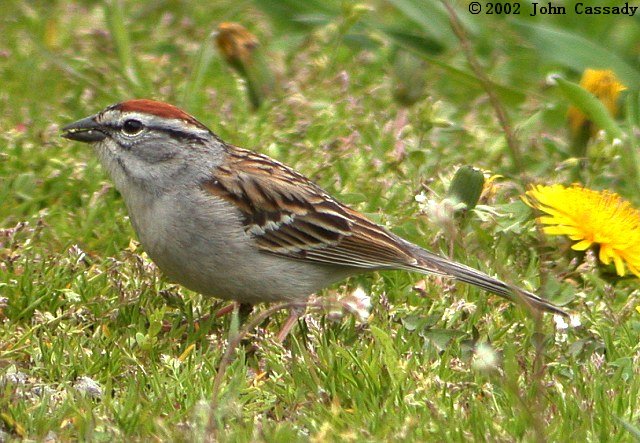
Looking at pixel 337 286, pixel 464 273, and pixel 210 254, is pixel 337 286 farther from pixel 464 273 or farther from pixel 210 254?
pixel 210 254

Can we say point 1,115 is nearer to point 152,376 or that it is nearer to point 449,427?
point 152,376

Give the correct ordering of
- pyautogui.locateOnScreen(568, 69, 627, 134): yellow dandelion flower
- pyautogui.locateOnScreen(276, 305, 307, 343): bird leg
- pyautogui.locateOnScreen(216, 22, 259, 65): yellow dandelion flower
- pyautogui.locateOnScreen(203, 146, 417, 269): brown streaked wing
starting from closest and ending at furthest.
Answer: pyautogui.locateOnScreen(276, 305, 307, 343): bird leg < pyautogui.locateOnScreen(203, 146, 417, 269): brown streaked wing < pyautogui.locateOnScreen(568, 69, 627, 134): yellow dandelion flower < pyautogui.locateOnScreen(216, 22, 259, 65): yellow dandelion flower

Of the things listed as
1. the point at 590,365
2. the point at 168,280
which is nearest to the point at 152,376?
the point at 168,280

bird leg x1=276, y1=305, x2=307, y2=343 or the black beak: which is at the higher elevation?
the black beak

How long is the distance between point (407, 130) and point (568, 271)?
1.37 m

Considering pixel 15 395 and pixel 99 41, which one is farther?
pixel 99 41

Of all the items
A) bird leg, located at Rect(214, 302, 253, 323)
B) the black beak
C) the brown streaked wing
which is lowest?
bird leg, located at Rect(214, 302, 253, 323)

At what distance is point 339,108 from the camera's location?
7.10 m

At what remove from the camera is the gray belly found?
4789 mm

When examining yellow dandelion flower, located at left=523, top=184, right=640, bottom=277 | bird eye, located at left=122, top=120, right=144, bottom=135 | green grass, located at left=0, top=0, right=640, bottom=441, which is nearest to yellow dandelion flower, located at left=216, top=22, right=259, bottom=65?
green grass, located at left=0, top=0, right=640, bottom=441

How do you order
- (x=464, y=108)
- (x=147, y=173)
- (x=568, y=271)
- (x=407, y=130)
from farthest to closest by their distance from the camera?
(x=464, y=108), (x=407, y=130), (x=568, y=271), (x=147, y=173)

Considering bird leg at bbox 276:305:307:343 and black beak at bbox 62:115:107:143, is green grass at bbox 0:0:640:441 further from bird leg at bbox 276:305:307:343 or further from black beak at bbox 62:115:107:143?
black beak at bbox 62:115:107:143

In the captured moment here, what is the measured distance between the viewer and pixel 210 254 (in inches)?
190

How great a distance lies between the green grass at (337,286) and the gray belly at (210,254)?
164 mm
